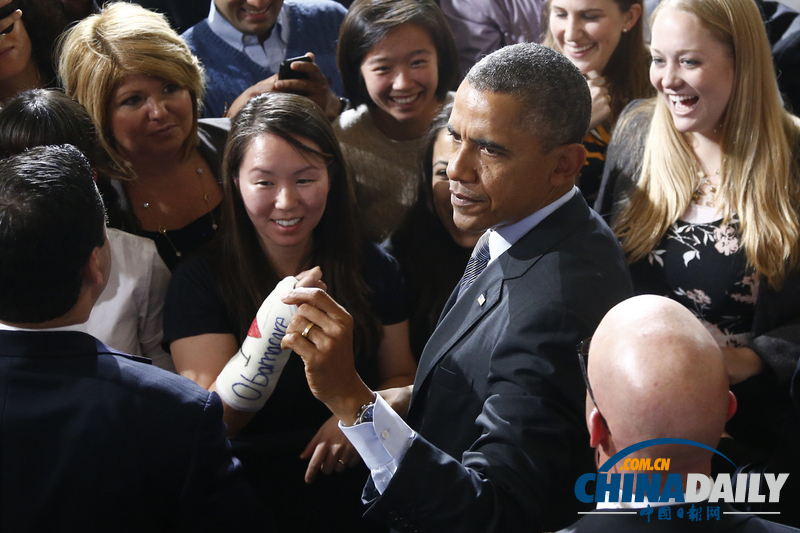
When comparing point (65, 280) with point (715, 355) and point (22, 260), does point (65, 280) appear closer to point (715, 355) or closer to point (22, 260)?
point (22, 260)

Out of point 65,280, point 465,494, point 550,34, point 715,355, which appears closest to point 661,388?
point 715,355

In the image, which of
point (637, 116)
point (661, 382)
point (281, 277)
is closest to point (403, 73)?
point (637, 116)

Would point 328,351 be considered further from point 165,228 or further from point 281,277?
point 165,228

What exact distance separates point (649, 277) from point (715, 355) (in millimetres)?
1288

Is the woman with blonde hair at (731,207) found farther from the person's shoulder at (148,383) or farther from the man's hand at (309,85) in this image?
the person's shoulder at (148,383)

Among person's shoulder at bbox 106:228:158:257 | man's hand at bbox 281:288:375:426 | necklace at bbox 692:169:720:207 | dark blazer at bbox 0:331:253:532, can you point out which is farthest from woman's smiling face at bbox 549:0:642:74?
dark blazer at bbox 0:331:253:532

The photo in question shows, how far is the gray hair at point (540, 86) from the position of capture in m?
1.59

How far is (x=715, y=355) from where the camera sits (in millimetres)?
1180

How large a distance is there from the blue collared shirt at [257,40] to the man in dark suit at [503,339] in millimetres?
1792

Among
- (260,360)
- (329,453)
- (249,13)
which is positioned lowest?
(329,453)

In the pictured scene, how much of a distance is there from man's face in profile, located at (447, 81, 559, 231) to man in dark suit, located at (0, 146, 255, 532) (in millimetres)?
706

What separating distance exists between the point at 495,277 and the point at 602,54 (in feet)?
5.71

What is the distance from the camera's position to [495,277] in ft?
5.43

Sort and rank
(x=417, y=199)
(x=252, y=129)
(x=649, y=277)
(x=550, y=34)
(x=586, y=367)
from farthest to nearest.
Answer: (x=550, y=34) < (x=417, y=199) < (x=649, y=277) < (x=252, y=129) < (x=586, y=367)
